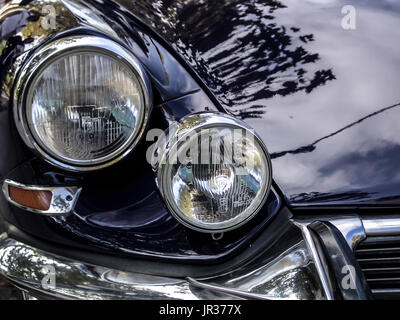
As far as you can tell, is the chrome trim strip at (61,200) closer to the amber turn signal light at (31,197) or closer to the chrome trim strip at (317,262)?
the amber turn signal light at (31,197)

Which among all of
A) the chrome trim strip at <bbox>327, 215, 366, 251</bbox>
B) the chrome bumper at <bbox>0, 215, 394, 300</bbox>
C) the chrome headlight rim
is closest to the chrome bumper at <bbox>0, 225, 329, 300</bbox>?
the chrome bumper at <bbox>0, 215, 394, 300</bbox>

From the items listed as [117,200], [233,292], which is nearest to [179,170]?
[117,200]

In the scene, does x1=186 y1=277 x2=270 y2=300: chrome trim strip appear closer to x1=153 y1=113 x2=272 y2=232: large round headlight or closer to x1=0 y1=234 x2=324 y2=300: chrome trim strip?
x1=0 y1=234 x2=324 y2=300: chrome trim strip

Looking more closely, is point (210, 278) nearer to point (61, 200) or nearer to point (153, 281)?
point (153, 281)

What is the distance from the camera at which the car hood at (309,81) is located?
4.81 feet

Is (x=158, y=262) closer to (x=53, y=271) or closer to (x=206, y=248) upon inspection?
(x=206, y=248)

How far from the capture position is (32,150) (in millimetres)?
1394

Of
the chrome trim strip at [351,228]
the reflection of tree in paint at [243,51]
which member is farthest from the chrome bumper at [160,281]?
the reflection of tree in paint at [243,51]

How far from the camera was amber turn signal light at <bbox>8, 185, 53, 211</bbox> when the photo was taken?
1437 mm

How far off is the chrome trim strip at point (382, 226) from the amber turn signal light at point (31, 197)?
0.85 metres

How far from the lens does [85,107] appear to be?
4.53 feet

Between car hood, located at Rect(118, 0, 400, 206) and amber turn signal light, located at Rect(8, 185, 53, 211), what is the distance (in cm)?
55

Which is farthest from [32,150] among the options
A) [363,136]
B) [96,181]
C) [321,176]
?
[363,136]
